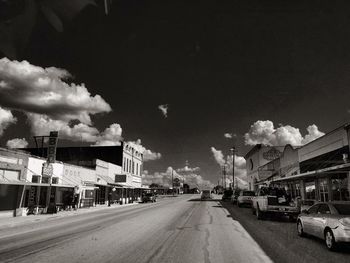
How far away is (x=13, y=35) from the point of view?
6.52 feet

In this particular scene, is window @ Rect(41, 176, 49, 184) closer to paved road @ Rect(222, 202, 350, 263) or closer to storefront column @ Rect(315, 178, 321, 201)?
paved road @ Rect(222, 202, 350, 263)

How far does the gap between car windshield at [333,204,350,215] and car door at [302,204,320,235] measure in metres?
1.10

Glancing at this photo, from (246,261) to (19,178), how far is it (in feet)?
70.3

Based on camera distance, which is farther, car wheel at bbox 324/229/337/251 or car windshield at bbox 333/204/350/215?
car windshield at bbox 333/204/350/215

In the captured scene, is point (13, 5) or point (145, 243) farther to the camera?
point (145, 243)

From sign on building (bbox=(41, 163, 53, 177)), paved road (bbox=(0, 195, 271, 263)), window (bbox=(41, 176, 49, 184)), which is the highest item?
sign on building (bbox=(41, 163, 53, 177))

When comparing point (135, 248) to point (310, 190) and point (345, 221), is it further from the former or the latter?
point (310, 190)

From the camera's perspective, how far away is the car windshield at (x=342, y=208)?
922 cm

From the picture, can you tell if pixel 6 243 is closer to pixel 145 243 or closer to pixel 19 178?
pixel 145 243

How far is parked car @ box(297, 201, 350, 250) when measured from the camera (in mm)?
8609

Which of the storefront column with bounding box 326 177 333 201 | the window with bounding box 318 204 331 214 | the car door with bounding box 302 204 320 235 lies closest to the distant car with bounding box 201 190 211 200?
the storefront column with bounding box 326 177 333 201

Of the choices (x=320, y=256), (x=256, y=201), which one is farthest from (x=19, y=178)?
(x=320, y=256)

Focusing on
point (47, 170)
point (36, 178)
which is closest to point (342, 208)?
point (47, 170)

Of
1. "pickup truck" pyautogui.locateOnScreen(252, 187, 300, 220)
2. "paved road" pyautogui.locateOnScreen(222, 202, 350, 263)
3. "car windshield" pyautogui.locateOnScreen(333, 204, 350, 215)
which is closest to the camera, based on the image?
"paved road" pyautogui.locateOnScreen(222, 202, 350, 263)
